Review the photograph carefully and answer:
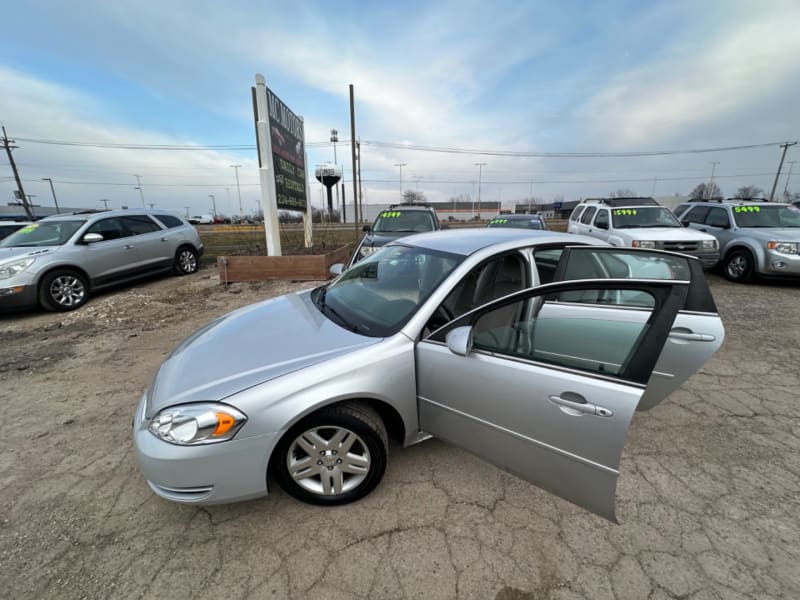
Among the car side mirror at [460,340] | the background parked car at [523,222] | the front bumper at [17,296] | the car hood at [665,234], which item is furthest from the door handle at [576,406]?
the background parked car at [523,222]

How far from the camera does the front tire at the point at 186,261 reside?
8773 mm

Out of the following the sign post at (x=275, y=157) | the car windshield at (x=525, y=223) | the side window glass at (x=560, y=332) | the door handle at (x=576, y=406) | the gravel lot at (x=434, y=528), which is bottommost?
the gravel lot at (x=434, y=528)

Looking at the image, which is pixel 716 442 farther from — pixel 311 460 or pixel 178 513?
pixel 178 513

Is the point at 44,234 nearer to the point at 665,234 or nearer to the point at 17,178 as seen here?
the point at 665,234

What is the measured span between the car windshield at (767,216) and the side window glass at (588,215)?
296 centimetres

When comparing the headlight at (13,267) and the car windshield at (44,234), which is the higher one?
the car windshield at (44,234)

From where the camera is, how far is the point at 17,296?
221 inches

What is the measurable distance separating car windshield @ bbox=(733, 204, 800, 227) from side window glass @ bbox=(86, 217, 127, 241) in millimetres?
13620

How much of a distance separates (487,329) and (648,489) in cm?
143

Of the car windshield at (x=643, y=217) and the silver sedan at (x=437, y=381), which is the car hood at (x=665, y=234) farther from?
the silver sedan at (x=437, y=381)

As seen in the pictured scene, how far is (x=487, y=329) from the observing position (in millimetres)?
2021

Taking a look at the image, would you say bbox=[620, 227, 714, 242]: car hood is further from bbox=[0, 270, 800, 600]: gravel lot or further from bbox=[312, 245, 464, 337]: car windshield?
bbox=[312, 245, 464, 337]: car windshield

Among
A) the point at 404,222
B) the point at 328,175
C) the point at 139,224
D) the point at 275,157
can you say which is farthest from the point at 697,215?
the point at 328,175

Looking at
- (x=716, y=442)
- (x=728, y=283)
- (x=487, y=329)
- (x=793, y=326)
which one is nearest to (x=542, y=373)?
(x=487, y=329)
